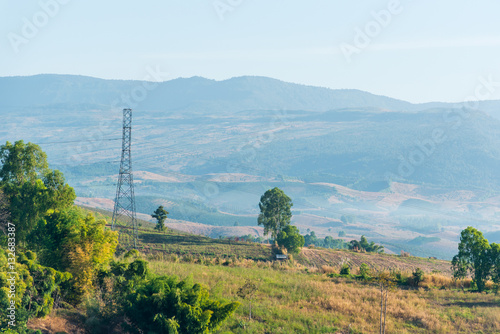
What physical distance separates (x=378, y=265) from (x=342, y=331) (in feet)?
138

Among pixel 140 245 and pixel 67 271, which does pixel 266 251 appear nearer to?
pixel 140 245

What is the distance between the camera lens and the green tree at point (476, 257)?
44.0 metres

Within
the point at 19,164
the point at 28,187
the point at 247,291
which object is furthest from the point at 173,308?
the point at 19,164

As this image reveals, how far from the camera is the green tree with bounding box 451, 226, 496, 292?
44000 mm

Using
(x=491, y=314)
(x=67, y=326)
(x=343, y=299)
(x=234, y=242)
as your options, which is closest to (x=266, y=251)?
(x=234, y=242)

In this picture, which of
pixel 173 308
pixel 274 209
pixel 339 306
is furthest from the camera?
pixel 274 209

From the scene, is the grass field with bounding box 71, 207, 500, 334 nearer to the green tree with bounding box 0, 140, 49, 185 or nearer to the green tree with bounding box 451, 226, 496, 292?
the green tree with bounding box 451, 226, 496, 292

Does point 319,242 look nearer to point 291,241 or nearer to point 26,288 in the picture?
point 291,241

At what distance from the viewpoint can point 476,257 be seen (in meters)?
44.5

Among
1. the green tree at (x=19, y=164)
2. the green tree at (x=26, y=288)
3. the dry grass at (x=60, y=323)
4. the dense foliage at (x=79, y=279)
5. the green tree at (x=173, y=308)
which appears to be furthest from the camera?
the green tree at (x=19, y=164)

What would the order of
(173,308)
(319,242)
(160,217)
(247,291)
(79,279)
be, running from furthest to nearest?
(319,242) → (160,217) → (247,291) → (79,279) → (173,308)

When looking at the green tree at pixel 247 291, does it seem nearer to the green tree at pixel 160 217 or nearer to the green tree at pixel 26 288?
the green tree at pixel 26 288

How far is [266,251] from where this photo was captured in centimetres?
7112

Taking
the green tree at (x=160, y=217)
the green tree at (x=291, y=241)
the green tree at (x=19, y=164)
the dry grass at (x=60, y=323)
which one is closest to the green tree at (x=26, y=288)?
Result: the dry grass at (x=60, y=323)
